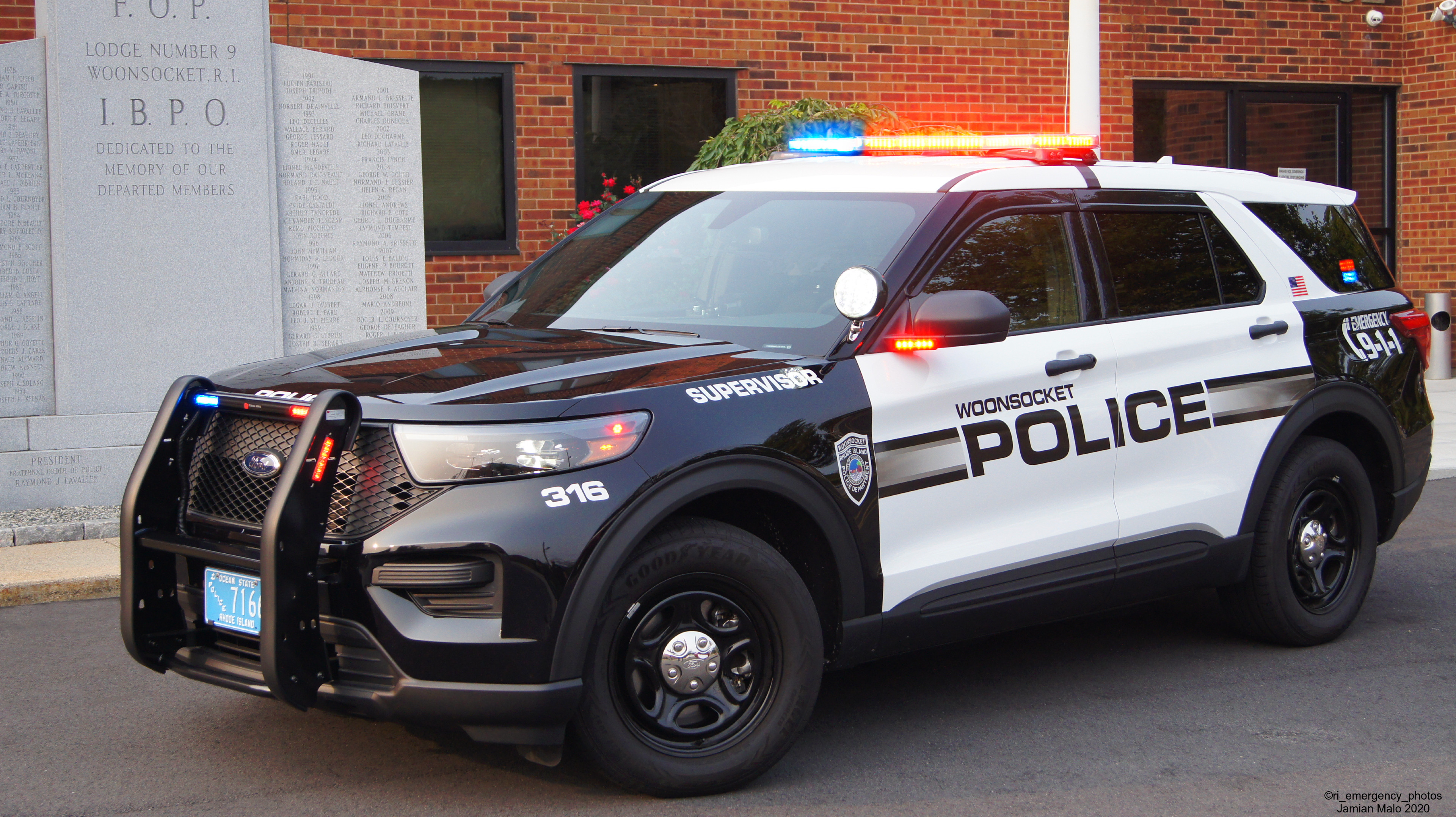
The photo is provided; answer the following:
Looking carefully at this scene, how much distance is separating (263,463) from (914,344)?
72.7 inches

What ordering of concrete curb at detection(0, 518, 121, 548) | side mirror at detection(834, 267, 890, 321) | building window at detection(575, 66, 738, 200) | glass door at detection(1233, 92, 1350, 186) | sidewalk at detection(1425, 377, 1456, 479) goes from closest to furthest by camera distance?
side mirror at detection(834, 267, 890, 321) → concrete curb at detection(0, 518, 121, 548) → sidewalk at detection(1425, 377, 1456, 479) → building window at detection(575, 66, 738, 200) → glass door at detection(1233, 92, 1350, 186)

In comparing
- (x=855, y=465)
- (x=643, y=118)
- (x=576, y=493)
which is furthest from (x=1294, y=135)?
(x=576, y=493)

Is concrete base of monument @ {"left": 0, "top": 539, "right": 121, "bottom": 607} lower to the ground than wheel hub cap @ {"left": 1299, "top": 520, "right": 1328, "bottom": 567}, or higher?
lower

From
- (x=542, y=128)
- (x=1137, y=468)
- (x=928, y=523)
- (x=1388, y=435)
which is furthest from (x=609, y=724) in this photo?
(x=542, y=128)

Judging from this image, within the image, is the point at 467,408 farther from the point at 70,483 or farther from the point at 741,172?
the point at 70,483

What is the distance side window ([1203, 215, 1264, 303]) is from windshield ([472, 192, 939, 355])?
4.52 ft

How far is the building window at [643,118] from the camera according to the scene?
1220 centimetres

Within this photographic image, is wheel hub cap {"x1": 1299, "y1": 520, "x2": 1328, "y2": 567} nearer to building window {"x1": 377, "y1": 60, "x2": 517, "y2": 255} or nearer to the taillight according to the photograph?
the taillight

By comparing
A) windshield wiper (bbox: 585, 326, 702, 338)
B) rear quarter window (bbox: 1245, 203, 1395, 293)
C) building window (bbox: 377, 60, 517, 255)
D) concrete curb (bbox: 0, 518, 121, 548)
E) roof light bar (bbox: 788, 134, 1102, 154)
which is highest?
building window (bbox: 377, 60, 517, 255)

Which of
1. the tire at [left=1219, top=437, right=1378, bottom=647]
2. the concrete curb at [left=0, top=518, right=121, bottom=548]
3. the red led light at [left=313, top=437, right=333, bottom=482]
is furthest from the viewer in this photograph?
the concrete curb at [left=0, top=518, right=121, bottom=548]

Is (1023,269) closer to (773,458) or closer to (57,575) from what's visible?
(773,458)

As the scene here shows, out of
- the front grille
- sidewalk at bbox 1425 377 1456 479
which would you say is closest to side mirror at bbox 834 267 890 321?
the front grille

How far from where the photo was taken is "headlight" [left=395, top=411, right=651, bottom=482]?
3.55 metres

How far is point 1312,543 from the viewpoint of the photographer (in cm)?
557
